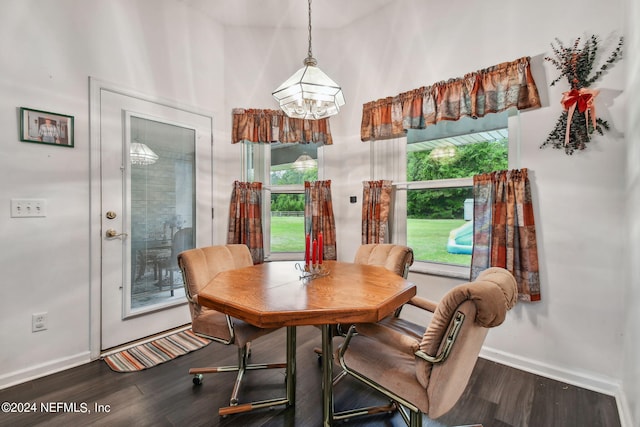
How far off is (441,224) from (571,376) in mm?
1428

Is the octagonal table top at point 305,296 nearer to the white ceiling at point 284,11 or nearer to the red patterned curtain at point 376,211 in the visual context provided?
the red patterned curtain at point 376,211

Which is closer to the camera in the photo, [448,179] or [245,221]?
[448,179]

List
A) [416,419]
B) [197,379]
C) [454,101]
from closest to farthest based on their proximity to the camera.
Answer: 1. [416,419]
2. [197,379]
3. [454,101]

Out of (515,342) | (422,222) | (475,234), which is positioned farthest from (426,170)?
(515,342)

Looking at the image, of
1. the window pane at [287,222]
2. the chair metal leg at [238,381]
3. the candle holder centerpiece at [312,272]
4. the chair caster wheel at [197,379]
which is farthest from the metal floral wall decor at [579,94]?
the chair caster wheel at [197,379]

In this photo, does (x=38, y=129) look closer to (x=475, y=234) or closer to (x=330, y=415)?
(x=330, y=415)

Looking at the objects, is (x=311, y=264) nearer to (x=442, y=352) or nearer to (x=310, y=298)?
(x=310, y=298)

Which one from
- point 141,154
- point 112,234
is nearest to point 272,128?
point 141,154

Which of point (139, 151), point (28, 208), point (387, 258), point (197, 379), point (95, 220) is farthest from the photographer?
point (139, 151)

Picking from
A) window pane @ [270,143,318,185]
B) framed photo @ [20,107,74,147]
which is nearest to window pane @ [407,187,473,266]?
window pane @ [270,143,318,185]

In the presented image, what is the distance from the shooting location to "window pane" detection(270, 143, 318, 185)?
3.55 meters

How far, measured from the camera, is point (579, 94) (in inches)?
76.4

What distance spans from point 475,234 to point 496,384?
1.10 meters

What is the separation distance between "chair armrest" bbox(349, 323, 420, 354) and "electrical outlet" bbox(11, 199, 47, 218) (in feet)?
7.95
